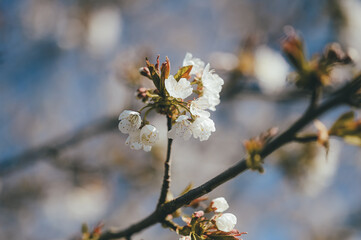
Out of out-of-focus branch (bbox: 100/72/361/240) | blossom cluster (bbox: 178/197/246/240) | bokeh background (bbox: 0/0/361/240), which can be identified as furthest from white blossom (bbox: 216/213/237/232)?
bokeh background (bbox: 0/0/361/240)

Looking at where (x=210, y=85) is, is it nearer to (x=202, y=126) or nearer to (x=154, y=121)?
(x=202, y=126)

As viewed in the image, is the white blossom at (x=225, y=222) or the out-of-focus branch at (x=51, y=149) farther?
the out-of-focus branch at (x=51, y=149)

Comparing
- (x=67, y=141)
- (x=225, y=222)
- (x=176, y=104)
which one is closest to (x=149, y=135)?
(x=176, y=104)

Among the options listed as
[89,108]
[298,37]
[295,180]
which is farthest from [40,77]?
[298,37]

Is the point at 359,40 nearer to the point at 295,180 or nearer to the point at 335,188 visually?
the point at 295,180

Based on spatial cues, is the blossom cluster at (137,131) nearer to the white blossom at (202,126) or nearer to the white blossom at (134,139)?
the white blossom at (134,139)

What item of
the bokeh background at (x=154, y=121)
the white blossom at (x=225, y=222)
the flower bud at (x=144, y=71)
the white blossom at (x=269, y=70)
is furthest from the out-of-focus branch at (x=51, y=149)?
the white blossom at (x=225, y=222)
